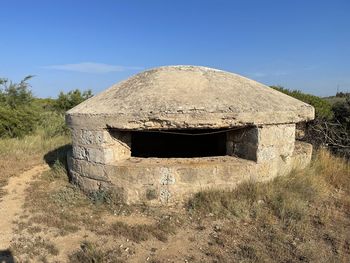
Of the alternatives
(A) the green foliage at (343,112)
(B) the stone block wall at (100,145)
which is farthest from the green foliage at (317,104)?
(B) the stone block wall at (100,145)

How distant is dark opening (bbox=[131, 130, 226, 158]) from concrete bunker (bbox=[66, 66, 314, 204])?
5.56 feet

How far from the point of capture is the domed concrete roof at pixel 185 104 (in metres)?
4.60

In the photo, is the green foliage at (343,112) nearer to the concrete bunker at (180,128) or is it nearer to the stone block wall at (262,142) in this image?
the concrete bunker at (180,128)

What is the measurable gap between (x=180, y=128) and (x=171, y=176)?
648 millimetres

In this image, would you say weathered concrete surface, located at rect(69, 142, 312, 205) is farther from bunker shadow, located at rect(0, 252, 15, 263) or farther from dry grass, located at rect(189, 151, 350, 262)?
bunker shadow, located at rect(0, 252, 15, 263)

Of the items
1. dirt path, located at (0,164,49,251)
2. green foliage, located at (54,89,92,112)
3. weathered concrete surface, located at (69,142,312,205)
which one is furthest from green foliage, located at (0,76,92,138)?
weathered concrete surface, located at (69,142,312,205)

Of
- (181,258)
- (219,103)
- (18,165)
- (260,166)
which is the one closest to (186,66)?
(219,103)

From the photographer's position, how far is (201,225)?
425cm

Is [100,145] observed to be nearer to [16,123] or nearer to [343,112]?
[343,112]

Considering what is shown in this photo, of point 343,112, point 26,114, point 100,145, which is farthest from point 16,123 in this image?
point 343,112

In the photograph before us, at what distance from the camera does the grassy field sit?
142 inches

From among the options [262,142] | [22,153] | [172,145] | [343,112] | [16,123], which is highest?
[343,112]

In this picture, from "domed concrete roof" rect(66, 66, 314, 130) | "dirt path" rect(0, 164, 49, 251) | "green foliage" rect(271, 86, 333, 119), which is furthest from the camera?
"green foliage" rect(271, 86, 333, 119)

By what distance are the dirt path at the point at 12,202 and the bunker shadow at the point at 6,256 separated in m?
0.09
